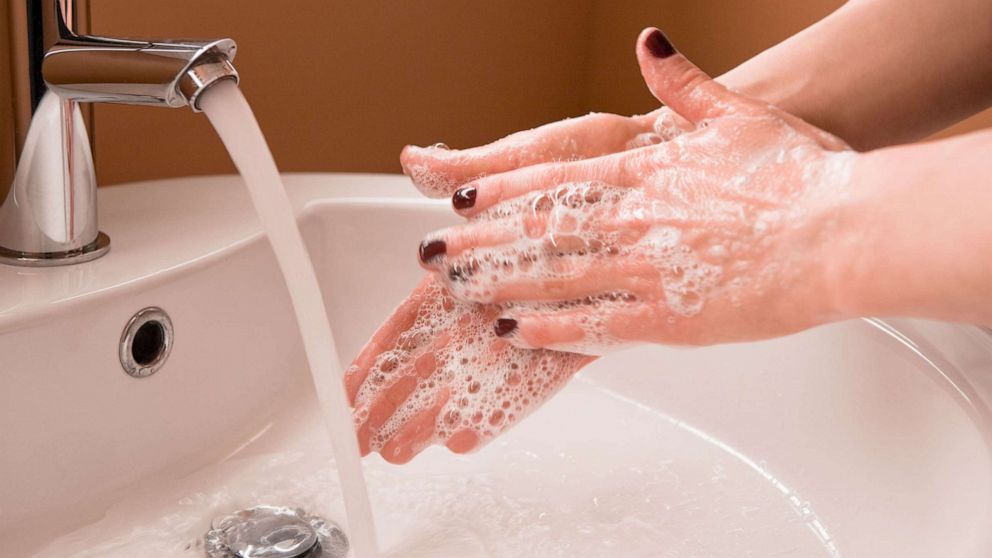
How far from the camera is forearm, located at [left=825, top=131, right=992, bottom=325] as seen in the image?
16.3 inches

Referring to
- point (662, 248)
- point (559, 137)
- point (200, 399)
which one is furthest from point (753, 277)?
point (200, 399)

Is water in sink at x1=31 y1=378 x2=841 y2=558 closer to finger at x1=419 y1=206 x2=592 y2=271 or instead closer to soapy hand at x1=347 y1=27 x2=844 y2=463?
soapy hand at x1=347 y1=27 x2=844 y2=463

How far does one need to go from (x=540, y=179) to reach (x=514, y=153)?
7 cm

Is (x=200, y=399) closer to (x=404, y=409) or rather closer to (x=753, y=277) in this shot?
(x=404, y=409)

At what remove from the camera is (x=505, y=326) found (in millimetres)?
564

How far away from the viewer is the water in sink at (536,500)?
2.09 feet

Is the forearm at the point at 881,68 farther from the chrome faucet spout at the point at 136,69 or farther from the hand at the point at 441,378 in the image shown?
the chrome faucet spout at the point at 136,69

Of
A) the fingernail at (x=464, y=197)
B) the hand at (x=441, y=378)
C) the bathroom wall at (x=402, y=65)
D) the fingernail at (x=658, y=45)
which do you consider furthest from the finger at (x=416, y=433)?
the bathroom wall at (x=402, y=65)

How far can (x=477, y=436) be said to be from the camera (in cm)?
61

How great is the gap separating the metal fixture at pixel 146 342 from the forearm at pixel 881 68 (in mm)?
394

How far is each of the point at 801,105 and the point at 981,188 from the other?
0.79 ft

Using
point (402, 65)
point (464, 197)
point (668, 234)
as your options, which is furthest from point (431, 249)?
point (402, 65)

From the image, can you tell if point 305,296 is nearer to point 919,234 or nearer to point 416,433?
point 416,433

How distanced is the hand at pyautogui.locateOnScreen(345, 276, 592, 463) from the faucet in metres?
0.18
